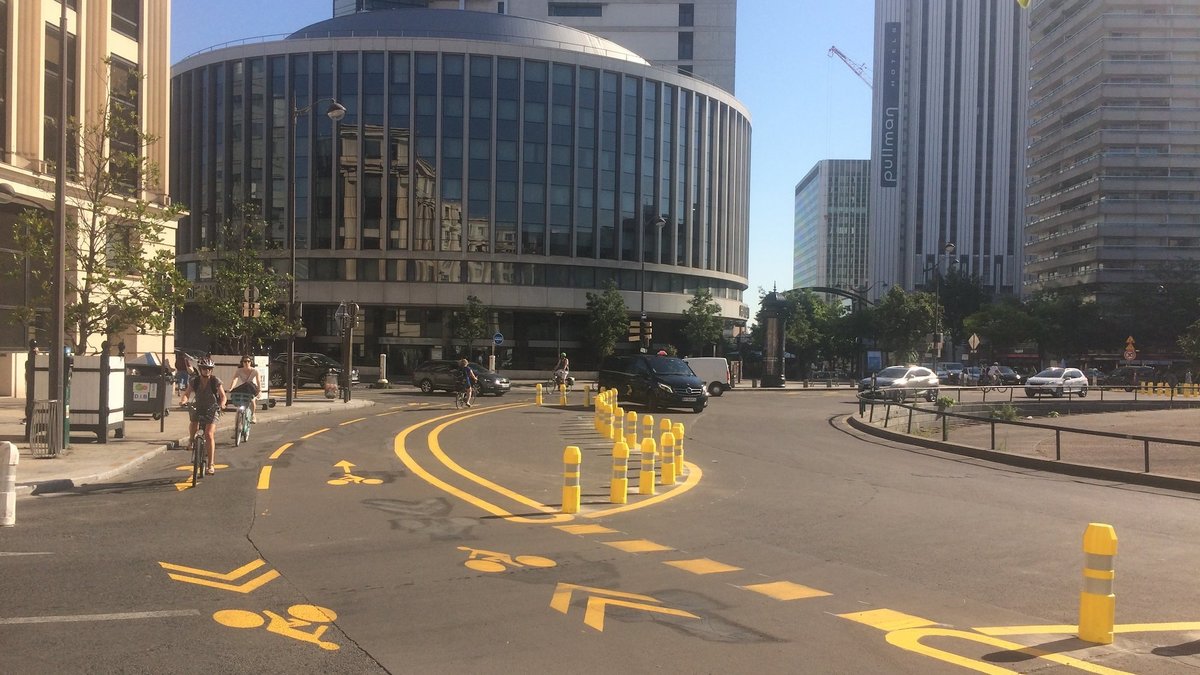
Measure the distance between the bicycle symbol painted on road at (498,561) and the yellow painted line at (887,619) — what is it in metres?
2.82

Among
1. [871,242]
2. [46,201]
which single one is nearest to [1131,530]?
[46,201]

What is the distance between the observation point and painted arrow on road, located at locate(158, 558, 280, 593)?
7152mm

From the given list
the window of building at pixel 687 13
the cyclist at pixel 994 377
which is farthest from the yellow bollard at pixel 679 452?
the window of building at pixel 687 13

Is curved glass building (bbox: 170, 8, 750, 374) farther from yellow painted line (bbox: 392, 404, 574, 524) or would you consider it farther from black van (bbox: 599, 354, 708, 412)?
yellow painted line (bbox: 392, 404, 574, 524)

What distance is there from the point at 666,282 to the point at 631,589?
63.0m

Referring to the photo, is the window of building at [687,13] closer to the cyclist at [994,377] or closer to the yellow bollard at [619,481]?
the cyclist at [994,377]

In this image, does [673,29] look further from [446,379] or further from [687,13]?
[446,379]

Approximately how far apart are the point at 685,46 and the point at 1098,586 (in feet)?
316

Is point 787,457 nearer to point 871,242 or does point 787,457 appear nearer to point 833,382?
point 833,382

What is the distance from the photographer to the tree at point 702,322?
207 ft

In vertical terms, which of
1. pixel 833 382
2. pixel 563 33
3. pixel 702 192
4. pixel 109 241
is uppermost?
pixel 563 33

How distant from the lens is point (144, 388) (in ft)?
69.0

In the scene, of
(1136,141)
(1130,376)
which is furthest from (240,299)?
(1136,141)

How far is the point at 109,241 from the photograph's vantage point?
63.2ft
